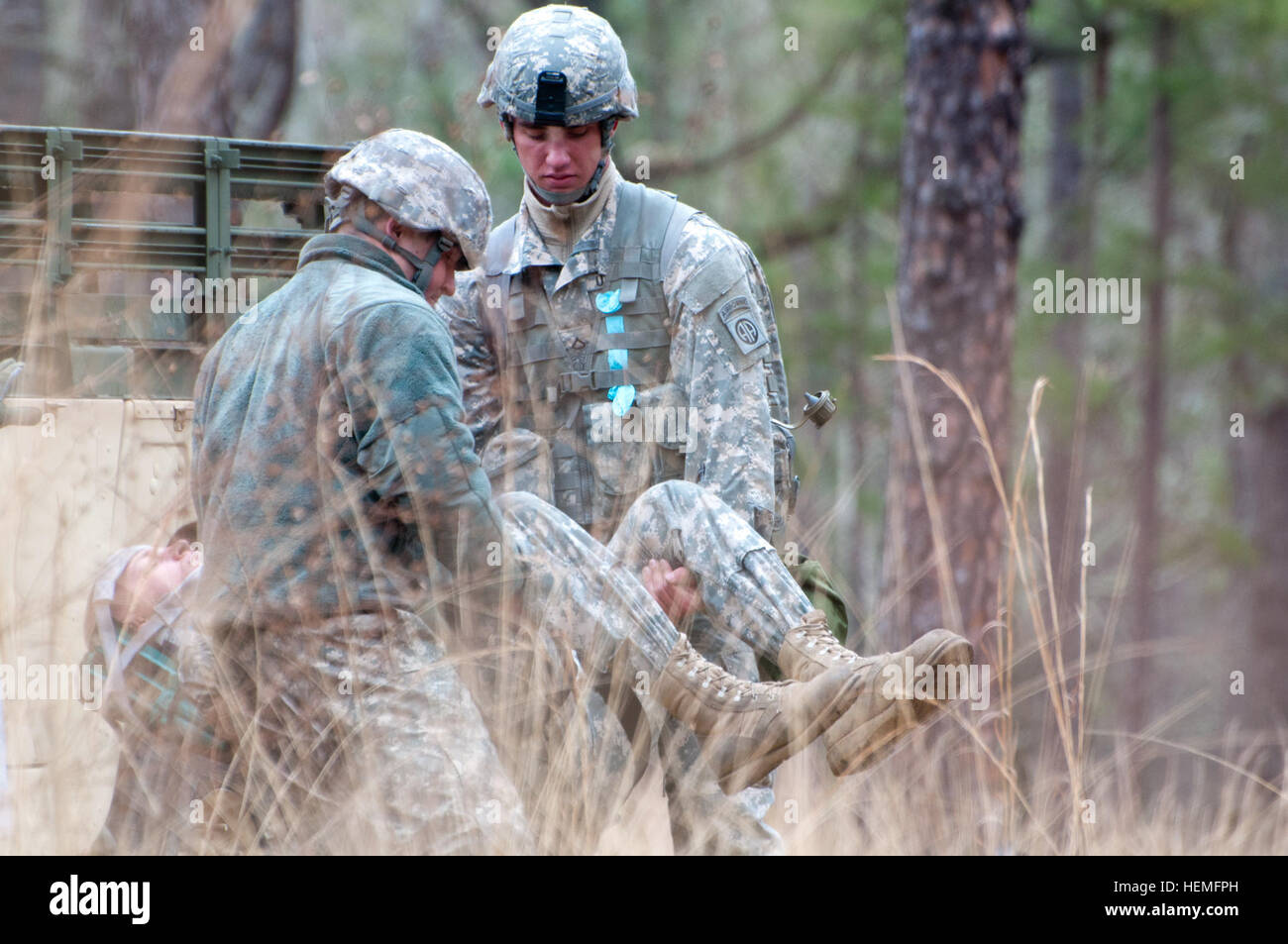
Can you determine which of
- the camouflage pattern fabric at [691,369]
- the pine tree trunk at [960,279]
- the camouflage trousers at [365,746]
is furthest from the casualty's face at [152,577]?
the pine tree trunk at [960,279]

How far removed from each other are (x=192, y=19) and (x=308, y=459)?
6.50 meters

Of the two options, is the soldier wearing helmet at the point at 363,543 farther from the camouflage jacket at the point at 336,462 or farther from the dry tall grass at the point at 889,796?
the dry tall grass at the point at 889,796

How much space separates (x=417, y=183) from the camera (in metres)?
3.40

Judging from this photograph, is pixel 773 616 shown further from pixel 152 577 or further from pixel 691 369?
pixel 152 577

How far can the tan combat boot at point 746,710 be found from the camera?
11.2 feet

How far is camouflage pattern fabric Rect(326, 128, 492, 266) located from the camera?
3389 millimetres

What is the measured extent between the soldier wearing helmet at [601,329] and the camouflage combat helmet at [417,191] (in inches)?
32.8

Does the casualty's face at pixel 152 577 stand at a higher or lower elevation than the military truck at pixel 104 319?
lower

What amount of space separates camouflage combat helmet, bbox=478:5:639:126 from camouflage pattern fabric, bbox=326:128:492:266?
31.4 inches

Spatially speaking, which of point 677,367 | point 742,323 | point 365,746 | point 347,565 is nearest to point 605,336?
point 677,367

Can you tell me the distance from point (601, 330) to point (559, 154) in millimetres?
496

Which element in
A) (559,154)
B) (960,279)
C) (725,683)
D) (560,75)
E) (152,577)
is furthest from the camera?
(960,279)

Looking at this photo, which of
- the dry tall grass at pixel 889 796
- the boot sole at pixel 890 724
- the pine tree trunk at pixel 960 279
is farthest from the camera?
the pine tree trunk at pixel 960 279
